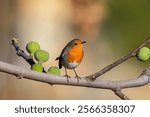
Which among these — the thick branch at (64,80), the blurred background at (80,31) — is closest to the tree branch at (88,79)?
the thick branch at (64,80)

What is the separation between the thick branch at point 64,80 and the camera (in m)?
0.39

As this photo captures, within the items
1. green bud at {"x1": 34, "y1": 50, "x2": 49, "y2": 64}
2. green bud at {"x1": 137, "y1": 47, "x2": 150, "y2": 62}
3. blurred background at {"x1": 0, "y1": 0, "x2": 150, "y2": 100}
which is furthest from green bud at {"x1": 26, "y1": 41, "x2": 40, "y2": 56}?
blurred background at {"x1": 0, "y1": 0, "x2": 150, "y2": 100}

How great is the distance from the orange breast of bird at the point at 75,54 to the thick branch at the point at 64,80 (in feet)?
0.30

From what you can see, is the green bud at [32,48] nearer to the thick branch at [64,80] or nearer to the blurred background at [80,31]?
the thick branch at [64,80]

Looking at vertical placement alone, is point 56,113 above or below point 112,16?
below

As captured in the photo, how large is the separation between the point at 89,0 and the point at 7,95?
387 millimetres

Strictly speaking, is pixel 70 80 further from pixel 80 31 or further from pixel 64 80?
pixel 80 31

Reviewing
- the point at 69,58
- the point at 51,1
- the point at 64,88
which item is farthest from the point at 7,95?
the point at 69,58

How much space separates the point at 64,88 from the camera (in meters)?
1.14

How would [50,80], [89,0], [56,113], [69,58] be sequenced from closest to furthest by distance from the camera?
[50,80] → [69,58] → [56,113] → [89,0]

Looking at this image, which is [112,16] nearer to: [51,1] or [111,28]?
[111,28]

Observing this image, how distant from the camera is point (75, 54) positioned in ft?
1.65

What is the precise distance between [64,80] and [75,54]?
113 mm

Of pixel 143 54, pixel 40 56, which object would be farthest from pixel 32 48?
pixel 143 54
